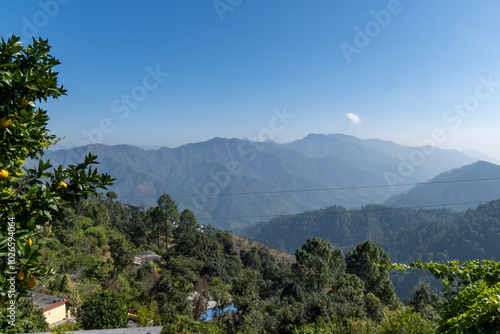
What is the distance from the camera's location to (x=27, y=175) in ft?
7.16

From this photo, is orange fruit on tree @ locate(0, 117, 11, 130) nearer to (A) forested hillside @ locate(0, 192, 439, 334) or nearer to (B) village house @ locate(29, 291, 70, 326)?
(A) forested hillside @ locate(0, 192, 439, 334)

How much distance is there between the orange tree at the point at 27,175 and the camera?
6.30 ft

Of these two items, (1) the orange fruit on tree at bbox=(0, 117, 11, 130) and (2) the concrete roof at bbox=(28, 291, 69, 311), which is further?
(2) the concrete roof at bbox=(28, 291, 69, 311)

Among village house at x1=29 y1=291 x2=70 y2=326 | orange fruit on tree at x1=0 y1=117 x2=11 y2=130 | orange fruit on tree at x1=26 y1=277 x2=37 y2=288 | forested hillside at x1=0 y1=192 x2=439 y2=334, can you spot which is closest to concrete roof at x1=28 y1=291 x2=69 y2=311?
village house at x1=29 y1=291 x2=70 y2=326

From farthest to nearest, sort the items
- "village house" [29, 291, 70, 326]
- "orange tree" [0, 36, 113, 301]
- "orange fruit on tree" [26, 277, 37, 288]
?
"village house" [29, 291, 70, 326] → "orange fruit on tree" [26, 277, 37, 288] → "orange tree" [0, 36, 113, 301]

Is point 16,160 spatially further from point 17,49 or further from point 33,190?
point 17,49

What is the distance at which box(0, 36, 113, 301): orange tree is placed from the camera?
75.6 inches

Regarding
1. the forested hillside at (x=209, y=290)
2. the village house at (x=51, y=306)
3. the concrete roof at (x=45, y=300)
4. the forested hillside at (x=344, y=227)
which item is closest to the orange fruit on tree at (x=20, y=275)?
the forested hillside at (x=209, y=290)

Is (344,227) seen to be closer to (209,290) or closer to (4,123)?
(209,290)

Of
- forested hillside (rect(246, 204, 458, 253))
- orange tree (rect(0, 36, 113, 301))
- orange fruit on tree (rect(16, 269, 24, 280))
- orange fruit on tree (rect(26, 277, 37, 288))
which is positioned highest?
orange tree (rect(0, 36, 113, 301))

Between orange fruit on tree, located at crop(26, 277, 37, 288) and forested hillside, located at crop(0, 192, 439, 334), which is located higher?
orange fruit on tree, located at crop(26, 277, 37, 288)

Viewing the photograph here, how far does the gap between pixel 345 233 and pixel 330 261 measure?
590 feet

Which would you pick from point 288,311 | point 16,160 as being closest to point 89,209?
point 288,311

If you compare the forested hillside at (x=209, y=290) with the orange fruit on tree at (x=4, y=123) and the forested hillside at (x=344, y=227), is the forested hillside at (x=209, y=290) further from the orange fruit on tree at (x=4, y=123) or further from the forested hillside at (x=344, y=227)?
the forested hillside at (x=344, y=227)
